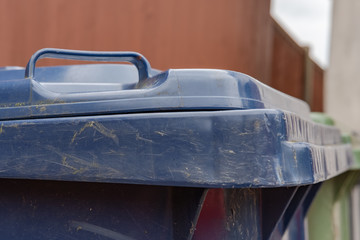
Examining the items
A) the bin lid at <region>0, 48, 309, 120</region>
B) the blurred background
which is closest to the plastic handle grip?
the bin lid at <region>0, 48, 309, 120</region>

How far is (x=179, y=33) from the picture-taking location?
4.22 meters

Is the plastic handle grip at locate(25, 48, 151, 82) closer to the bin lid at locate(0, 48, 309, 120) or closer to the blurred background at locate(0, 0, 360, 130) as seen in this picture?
the bin lid at locate(0, 48, 309, 120)

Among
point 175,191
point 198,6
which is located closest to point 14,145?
point 175,191

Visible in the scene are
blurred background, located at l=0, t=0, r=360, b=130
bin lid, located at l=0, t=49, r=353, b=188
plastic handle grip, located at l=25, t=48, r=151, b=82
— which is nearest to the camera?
bin lid, located at l=0, t=49, r=353, b=188

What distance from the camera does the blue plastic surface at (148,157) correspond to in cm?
111

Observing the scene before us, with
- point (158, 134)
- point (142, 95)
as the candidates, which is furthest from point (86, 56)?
point (158, 134)

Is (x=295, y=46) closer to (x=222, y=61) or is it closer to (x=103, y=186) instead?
(x=222, y=61)

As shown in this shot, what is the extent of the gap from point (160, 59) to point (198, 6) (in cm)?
62

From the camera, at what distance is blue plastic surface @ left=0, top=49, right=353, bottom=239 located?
1112 mm

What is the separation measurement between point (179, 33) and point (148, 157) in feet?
10.4

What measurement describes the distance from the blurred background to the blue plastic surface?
218cm

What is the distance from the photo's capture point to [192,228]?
45.8 inches

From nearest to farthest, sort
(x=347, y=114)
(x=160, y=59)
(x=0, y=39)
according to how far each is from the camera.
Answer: (x=0, y=39)
(x=160, y=59)
(x=347, y=114)

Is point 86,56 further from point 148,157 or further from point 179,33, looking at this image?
point 179,33
